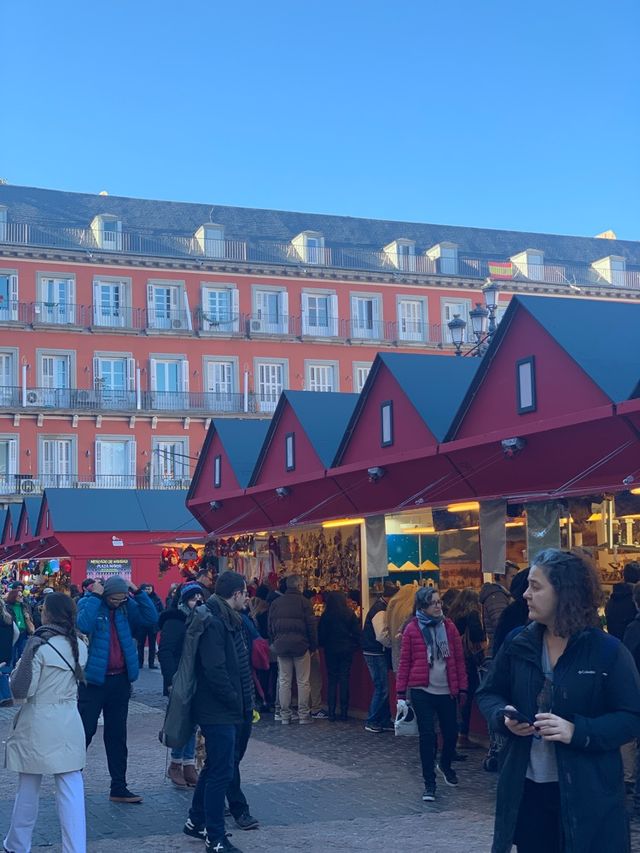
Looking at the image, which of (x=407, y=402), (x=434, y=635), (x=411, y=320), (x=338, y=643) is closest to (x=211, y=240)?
(x=411, y=320)

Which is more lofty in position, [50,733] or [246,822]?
[50,733]

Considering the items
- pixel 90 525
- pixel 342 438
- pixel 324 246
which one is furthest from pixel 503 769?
pixel 324 246

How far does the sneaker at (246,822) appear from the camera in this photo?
26.5 ft

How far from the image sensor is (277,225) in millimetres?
59812

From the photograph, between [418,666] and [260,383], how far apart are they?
1747 inches

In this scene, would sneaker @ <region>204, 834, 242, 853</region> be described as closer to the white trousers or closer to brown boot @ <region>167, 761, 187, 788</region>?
the white trousers

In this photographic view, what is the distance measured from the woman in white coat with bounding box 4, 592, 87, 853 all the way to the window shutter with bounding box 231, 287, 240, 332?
46.3 meters

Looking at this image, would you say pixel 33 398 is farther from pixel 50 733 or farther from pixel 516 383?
pixel 50 733

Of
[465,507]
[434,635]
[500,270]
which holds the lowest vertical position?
[434,635]

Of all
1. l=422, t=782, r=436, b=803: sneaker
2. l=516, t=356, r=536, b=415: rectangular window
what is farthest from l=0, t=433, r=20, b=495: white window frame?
l=422, t=782, r=436, b=803: sneaker

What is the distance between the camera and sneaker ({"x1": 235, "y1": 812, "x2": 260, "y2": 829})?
809 cm

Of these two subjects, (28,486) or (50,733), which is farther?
(28,486)

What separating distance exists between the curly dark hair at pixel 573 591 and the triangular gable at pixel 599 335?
7564 mm

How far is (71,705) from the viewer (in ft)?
22.2
